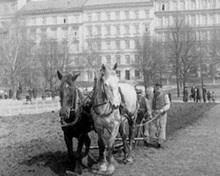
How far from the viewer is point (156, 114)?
1109cm

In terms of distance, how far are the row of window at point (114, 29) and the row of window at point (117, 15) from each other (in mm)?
1693

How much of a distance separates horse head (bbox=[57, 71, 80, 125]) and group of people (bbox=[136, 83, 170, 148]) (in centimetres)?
365

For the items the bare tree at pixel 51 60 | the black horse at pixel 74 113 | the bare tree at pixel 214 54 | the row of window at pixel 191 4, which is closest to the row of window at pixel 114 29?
the row of window at pixel 191 4

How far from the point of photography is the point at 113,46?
84250 millimetres

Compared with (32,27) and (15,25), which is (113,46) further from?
(15,25)

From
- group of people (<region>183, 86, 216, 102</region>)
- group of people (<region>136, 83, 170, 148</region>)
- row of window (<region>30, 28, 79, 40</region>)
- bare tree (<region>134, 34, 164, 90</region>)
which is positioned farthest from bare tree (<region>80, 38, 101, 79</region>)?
group of people (<region>136, 83, 170, 148</region>)

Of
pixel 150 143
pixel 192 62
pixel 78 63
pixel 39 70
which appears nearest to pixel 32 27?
pixel 78 63

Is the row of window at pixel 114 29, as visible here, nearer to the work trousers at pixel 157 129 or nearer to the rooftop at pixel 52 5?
the rooftop at pixel 52 5

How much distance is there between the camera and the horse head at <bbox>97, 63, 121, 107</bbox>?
7.23m

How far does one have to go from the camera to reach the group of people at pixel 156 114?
10867mm

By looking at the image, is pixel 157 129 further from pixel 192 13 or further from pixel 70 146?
pixel 192 13

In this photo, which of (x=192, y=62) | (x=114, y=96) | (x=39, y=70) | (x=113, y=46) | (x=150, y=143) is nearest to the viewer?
(x=114, y=96)

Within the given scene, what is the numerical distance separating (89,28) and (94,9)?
4.57 meters

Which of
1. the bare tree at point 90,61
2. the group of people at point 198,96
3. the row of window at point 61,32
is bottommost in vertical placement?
the group of people at point 198,96
